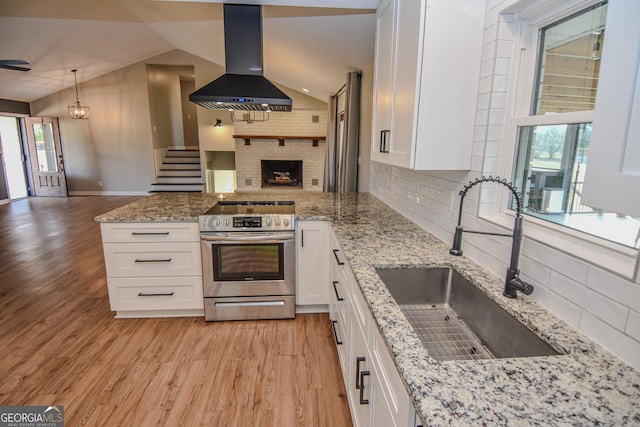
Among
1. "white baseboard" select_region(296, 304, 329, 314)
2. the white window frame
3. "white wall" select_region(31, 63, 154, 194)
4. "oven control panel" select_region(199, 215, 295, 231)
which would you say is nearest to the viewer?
the white window frame

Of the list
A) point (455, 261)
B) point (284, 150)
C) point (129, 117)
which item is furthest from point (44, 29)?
point (455, 261)

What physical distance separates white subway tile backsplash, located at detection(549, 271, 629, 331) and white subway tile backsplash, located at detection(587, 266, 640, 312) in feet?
0.05

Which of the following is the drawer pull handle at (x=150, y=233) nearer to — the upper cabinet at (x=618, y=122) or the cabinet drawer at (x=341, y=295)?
the cabinet drawer at (x=341, y=295)

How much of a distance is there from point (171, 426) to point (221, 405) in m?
0.25

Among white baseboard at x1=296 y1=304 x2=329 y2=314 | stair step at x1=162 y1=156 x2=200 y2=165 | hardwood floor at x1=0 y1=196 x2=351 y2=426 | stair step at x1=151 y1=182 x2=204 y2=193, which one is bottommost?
hardwood floor at x1=0 y1=196 x2=351 y2=426

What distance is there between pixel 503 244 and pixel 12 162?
10.3 meters

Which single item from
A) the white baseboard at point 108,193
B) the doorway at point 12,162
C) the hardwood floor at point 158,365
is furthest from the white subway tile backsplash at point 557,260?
the doorway at point 12,162

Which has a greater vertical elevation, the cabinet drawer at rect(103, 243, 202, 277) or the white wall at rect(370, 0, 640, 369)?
the white wall at rect(370, 0, 640, 369)

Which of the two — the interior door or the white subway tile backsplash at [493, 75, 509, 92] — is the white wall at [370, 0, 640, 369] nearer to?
the white subway tile backsplash at [493, 75, 509, 92]

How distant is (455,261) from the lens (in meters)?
1.60

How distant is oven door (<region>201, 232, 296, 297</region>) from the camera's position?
8.25 ft

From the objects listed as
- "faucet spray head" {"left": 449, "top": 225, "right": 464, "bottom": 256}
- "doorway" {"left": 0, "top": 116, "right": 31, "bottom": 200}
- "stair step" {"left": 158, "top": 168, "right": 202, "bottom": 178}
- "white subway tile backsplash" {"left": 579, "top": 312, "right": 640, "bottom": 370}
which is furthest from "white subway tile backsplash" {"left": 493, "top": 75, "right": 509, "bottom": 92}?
"doorway" {"left": 0, "top": 116, "right": 31, "bottom": 200}

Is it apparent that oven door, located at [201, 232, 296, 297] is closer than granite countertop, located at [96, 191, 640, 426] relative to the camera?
No

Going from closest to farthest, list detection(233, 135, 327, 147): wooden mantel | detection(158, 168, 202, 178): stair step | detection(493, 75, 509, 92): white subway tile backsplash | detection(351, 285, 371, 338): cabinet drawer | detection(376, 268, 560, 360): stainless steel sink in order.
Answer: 1. detection(376, 268, 560, 360): stainless steel sink
2. detection(351, 285, 371, 338): cabinet drawer
3. detection(493, 75, 509, 92): white subway tile backsplash
4. detection(233, 135, 327, 147): wooden mantel
5. detection(158, 168, 202, 178): stair step
